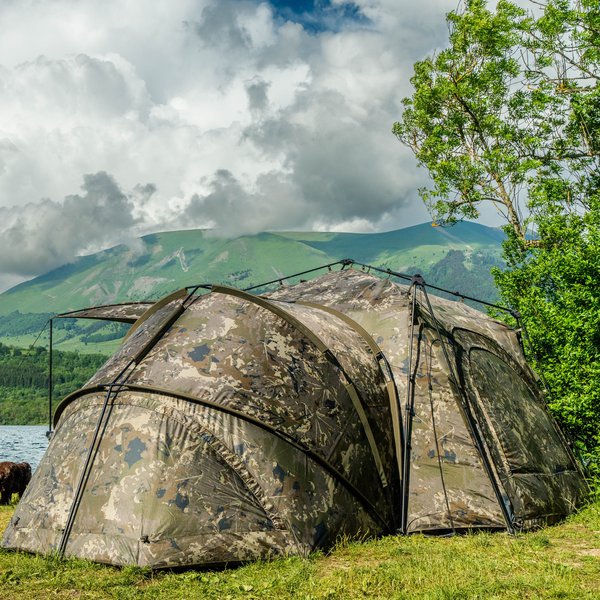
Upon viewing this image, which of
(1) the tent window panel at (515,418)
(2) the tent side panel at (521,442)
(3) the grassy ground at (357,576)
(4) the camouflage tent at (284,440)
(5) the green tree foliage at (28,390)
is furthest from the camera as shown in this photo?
(5) the green tree foliage at (28,390)

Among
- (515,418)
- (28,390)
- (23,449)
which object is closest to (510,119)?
(515,418)

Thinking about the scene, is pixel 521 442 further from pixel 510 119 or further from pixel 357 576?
pixel 510 119

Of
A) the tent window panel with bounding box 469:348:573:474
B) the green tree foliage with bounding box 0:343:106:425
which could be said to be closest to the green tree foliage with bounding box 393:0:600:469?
the tent window panel with bounding box 469:348:573:474

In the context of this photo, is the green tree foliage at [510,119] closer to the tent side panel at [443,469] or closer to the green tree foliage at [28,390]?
the tent side panel at [443,469]

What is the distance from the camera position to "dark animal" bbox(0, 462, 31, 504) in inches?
599

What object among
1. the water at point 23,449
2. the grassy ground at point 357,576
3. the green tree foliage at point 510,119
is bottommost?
the water at point 23,449

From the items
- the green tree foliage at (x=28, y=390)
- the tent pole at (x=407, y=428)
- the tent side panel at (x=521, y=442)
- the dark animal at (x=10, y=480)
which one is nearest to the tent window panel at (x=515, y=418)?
the tent side panel at (x=521, y=442)

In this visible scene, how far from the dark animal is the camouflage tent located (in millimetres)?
6406

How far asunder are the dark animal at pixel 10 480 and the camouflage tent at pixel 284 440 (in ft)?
21.0

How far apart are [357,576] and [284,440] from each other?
1.97m

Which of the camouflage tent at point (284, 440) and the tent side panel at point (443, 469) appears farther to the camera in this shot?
the tent side panel at point (443, 469)

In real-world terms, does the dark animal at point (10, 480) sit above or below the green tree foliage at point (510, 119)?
below

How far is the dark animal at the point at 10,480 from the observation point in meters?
15.2

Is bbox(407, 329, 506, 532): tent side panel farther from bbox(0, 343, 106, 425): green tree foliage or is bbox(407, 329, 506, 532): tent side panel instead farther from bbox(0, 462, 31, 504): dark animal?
bbox(0, 343, 106, 425): green tree foliage
